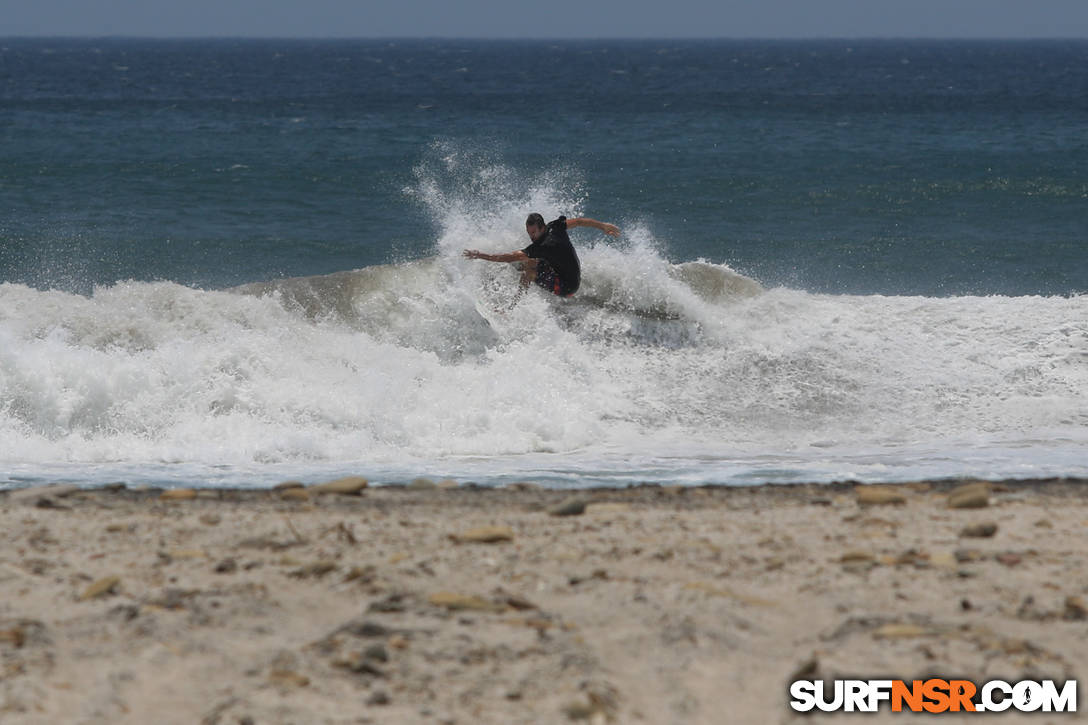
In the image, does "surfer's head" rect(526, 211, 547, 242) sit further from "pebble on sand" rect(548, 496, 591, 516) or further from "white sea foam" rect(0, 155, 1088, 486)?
"pebble on sand" rect(548, 496, 591, 516)

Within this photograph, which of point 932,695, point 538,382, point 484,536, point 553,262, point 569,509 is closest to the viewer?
point 932,695

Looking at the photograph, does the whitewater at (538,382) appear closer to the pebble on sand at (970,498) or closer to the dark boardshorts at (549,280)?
the dark boardshorts at (549,280)

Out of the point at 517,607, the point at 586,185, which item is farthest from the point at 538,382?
the point at 586,185

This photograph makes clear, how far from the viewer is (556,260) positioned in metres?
12.0

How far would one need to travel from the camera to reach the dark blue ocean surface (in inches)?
706

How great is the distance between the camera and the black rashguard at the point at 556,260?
39.4ft

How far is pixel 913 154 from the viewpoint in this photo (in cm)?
2914

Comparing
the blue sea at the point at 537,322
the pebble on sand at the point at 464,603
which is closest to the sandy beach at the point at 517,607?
the pebble on sand at the point at 464,603

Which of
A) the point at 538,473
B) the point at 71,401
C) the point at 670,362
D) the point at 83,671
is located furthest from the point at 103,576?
the point at 670,362

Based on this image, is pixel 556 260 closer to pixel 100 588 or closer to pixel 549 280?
pixel 549 280

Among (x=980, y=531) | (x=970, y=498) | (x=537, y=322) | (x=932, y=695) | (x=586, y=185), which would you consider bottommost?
(x=932, y=695)

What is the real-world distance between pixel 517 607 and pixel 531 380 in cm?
568

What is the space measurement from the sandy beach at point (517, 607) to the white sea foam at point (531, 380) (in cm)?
194

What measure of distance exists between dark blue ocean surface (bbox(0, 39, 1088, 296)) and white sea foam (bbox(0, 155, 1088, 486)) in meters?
2.06
